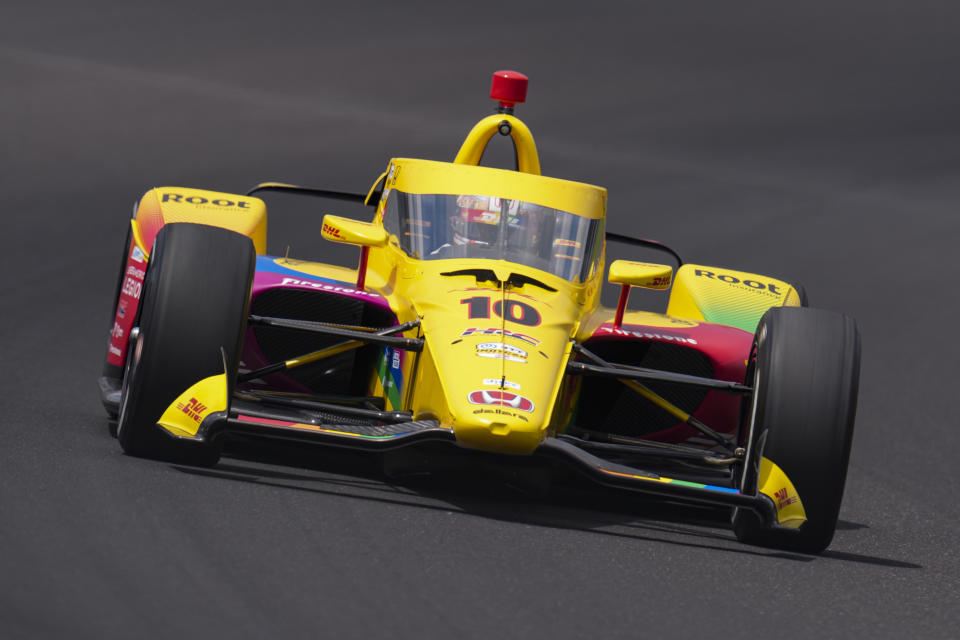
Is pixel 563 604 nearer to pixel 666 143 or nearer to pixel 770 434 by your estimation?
pixel 770 434

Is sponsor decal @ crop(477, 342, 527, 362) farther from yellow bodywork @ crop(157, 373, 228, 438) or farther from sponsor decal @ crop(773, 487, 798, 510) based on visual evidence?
sponsor decal @ crop(773, 487, 798, 510)

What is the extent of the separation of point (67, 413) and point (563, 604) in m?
4.06

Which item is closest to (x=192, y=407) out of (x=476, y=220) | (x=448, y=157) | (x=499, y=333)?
(x=499, y=333)

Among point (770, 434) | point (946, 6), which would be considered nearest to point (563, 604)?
point (770, 434)

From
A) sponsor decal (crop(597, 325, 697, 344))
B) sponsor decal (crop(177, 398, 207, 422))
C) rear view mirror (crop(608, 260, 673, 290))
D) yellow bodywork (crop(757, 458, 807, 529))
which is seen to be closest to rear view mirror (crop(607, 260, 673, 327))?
rear view mirror (crop(608, 260, 673, 290))

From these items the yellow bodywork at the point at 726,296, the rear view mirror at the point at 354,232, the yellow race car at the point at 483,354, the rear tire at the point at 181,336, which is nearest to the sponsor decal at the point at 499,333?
the yellow race car at the point at 483,354

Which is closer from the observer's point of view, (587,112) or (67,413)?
(67,413)

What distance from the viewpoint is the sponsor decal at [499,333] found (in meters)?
7.25

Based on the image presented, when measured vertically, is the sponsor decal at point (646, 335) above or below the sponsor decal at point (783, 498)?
above

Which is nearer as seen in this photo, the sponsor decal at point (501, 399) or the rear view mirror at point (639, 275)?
the sponsor decal at point (501, 399)

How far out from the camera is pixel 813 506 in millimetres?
Answer: 7051

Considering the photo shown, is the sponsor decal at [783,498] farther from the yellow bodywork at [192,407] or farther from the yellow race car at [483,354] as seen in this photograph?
the yellow bodywork at [192,407]

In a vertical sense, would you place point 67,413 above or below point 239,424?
below

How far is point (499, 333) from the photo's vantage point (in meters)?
7.27
